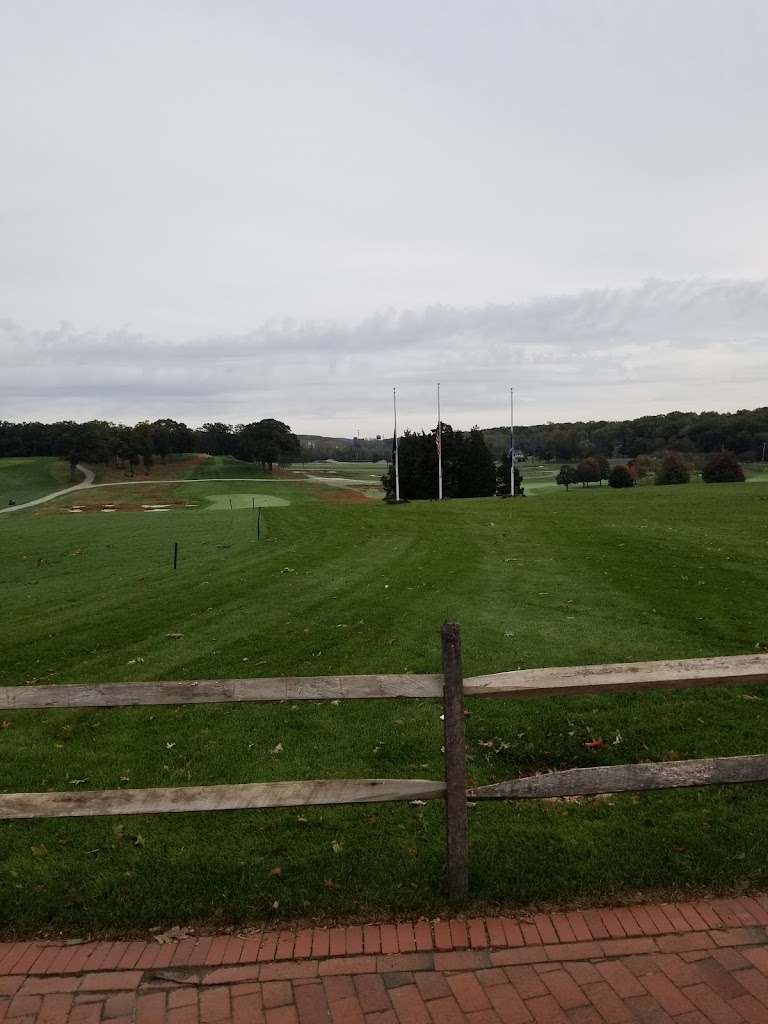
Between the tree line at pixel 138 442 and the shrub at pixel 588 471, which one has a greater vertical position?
the tree line at pixel 138 442

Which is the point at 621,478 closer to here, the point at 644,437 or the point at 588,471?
the point at 588,471

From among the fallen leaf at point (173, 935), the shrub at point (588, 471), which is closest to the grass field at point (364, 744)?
the fallen leaf at point (173, 935)

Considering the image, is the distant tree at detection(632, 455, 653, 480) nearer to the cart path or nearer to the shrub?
the shrub

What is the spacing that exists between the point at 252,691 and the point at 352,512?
101 ft

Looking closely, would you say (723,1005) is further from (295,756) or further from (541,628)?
(541,628)

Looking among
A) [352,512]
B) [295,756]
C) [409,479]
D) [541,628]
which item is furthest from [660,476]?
[295,756]

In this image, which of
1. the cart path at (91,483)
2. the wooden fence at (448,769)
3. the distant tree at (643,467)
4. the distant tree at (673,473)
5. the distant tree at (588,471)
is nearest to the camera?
the wooden fence at (448,769)

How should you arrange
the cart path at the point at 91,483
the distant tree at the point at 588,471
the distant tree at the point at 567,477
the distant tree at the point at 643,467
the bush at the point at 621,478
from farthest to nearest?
the distant tree at the point at 567,477, the distant tree at the point at 588,471, the distant tree at the point at 643,467, the bush at the point at 621,478, the cart path at the point at 91,483

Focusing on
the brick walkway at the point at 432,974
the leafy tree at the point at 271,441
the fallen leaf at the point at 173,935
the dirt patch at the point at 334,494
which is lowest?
the dirt patch at the point at 334,494

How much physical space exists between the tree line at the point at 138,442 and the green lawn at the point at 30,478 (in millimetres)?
2058

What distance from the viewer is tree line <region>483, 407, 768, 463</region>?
10025cm

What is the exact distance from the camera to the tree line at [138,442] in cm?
7725

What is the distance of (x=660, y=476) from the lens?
63.2 meters

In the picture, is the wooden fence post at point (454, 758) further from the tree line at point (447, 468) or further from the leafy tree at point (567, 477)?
the leafy tree at point (567, 477)
